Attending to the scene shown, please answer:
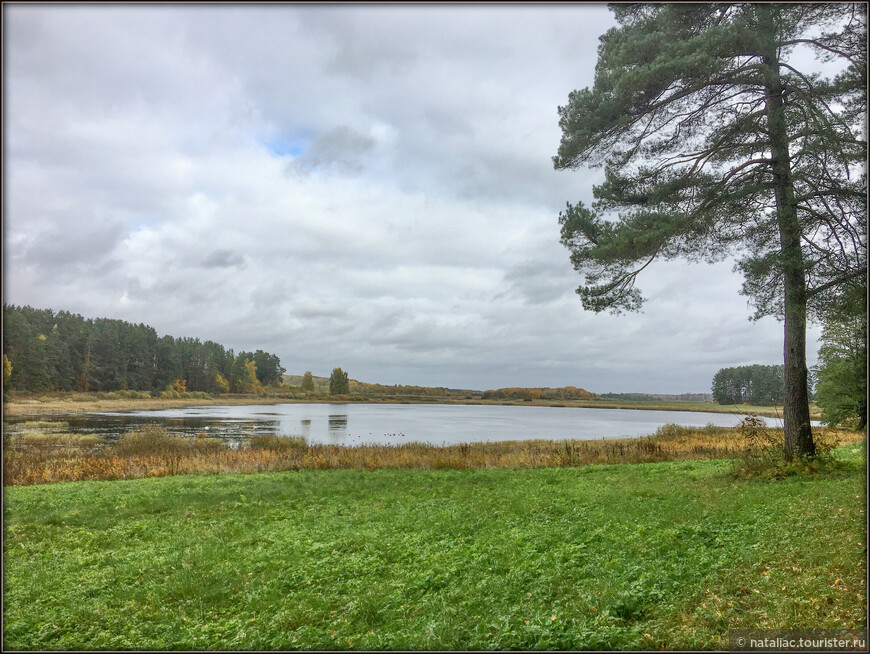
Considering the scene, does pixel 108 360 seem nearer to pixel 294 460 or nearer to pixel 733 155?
pixel 294 460

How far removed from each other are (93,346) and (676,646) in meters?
97.3

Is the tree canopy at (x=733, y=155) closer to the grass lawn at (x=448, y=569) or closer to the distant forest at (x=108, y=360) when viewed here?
the grass lawn at (x=448, y=569)

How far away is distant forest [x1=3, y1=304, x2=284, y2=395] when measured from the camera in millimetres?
63281

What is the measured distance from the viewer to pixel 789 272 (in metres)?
10.0

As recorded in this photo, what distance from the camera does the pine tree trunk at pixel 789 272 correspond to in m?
10.1

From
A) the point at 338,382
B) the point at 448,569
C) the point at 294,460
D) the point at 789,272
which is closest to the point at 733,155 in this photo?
the point at 789,272

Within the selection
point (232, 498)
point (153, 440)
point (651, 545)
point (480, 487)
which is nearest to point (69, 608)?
point (232, 498)

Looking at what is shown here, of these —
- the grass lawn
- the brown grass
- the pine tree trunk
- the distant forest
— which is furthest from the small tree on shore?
the pine tree trunk

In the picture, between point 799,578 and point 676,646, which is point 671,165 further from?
point 676,646

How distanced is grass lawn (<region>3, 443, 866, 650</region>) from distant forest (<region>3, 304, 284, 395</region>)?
2114 inches

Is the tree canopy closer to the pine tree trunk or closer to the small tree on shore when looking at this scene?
the pine tree trunk

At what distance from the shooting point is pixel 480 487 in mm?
13602

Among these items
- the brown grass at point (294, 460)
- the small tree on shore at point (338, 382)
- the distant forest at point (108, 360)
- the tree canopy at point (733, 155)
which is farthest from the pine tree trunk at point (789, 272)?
the small tree on shore at point (338, 382)

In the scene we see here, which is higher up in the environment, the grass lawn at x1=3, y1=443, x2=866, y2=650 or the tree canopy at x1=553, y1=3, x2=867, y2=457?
the tree canopy at x1=553, y1=3, x2=867, y2=457
